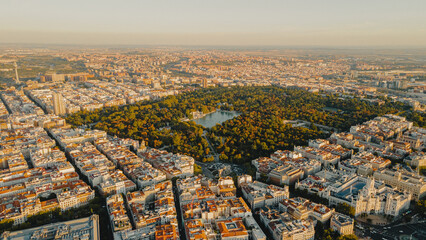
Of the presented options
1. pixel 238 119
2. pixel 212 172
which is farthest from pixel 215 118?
pixel 212 172

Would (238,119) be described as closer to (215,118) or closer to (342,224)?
(215,118)

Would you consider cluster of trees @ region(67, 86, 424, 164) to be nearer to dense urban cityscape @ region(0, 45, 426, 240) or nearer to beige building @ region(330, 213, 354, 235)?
dense urban cityscape @ region(0, 45, 426, 240)

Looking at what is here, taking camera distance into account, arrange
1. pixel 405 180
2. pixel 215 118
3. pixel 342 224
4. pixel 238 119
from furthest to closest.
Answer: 1. pixel 215 118
2. pixel 238 119
3. pixel 405 180
4. pixel 342 224

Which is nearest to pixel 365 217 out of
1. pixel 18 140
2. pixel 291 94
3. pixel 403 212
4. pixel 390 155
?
pixel 403 212

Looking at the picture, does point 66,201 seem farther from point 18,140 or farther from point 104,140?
point 18,140

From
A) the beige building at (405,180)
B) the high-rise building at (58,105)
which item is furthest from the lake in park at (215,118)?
the beige building at (405,180)

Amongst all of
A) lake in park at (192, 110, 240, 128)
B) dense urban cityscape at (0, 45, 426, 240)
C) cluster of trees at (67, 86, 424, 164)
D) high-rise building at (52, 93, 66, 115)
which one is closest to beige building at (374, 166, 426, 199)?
dense urban cityscape at (0, 45, 426, 240)
